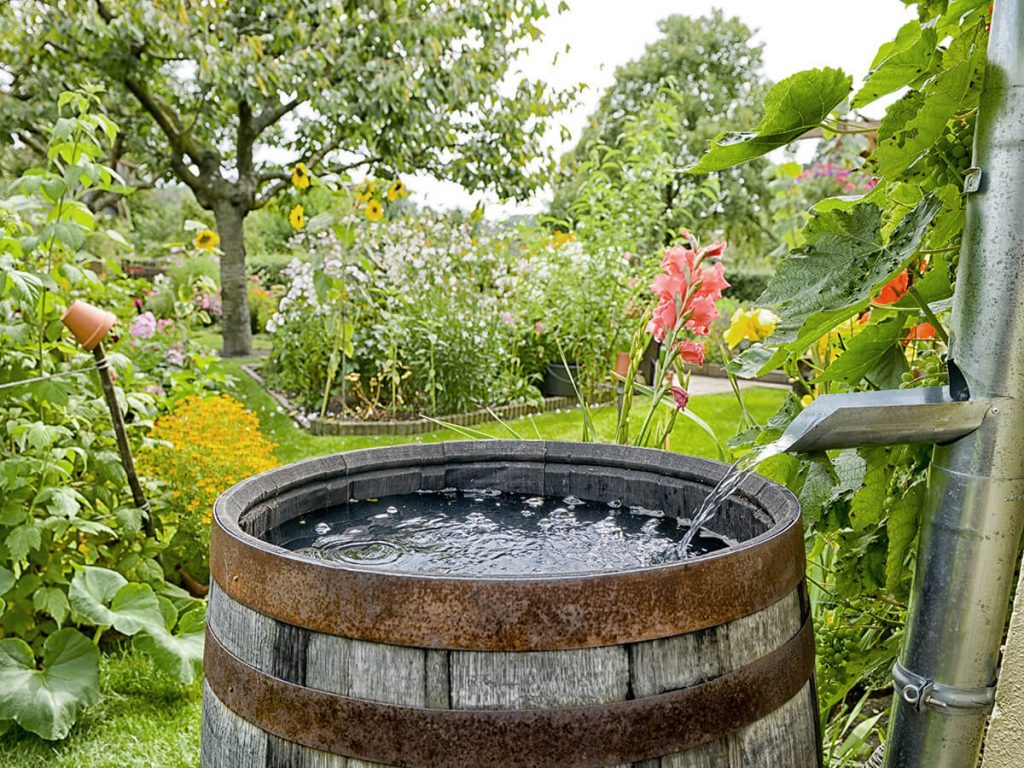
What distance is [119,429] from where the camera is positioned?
8.00ft

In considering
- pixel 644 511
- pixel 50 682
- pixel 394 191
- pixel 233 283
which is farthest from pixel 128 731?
pixel 233 283

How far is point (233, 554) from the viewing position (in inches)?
38.2

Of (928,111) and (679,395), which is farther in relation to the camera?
(679,395)

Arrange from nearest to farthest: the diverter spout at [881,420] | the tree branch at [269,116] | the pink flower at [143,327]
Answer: the diverter spout at [881,420]
the pink flower at [143,327]
the tree branch at [269,116]

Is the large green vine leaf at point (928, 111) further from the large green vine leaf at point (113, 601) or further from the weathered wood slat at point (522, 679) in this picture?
the large green vine leaf at point (113, 601)

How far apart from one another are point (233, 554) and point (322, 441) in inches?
170

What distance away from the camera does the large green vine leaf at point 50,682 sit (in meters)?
2.12

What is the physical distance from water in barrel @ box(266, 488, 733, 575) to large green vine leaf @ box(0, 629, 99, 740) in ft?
4.16

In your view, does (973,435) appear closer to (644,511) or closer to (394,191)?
(644,511)

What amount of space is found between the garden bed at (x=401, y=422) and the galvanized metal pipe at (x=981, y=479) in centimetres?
407

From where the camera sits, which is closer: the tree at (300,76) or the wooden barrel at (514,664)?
the wooden barrel at (514,664)

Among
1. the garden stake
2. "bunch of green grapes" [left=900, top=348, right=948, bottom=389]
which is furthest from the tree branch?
"bunch of green grapes" [left=900, top=348, right=948, bottom=389]

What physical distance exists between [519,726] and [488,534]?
0.54m

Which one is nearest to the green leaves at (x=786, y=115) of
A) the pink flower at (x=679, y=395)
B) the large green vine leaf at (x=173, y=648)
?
the pink flower at (x=679, y=395)
